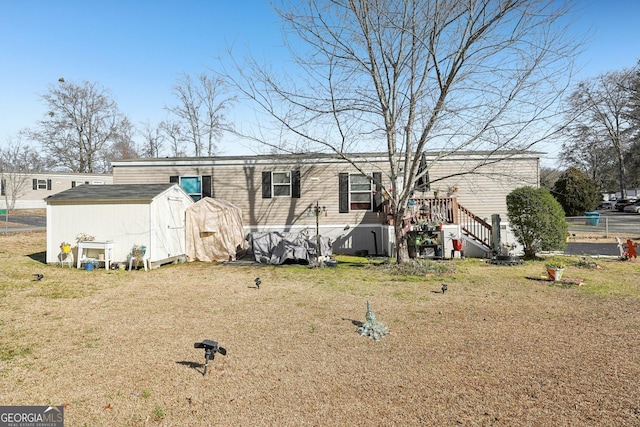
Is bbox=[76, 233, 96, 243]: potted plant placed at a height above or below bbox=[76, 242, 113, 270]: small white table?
above

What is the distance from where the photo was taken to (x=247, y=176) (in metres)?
13.4

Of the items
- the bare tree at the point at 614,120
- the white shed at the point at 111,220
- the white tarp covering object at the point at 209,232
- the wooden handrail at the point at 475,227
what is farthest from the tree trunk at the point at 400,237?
the bare tree at the point at 614,120

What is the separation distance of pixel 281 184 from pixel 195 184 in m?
3.31

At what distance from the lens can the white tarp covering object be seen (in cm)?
1160

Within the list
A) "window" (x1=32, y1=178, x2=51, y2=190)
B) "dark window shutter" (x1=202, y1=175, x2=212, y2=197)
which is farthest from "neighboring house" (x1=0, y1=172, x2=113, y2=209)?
"dark window shutter" (x1=202, y1=175, x2=212, y2=197)

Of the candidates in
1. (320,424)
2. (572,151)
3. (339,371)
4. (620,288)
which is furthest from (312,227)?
(572,151)

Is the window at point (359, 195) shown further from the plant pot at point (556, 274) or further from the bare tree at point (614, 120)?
the bare tree at point (614, 120)

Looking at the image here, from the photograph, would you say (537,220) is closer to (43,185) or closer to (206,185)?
(206,185)

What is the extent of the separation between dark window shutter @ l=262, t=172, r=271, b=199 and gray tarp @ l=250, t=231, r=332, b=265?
245 centimetres

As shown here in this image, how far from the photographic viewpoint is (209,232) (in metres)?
11.6

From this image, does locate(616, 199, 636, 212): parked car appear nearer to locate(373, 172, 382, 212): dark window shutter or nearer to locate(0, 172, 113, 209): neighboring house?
locate(373, 172, 382, 212): dark window shutter

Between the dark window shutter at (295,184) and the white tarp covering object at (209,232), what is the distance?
2.61 meters

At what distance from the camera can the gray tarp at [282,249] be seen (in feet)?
34.6

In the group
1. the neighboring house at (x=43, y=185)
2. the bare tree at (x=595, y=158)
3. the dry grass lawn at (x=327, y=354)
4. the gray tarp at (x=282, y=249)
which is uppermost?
the bare tree at (x=595, y=158)
